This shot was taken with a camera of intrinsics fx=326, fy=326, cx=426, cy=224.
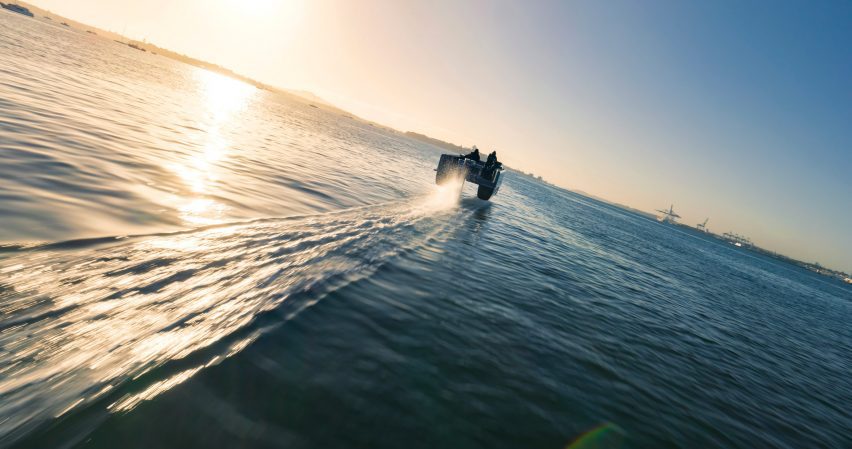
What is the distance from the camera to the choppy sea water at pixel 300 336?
3062 mm

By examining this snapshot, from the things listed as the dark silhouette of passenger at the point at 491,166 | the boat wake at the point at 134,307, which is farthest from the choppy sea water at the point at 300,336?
the dark silhouette of passenger at the point at 491,166

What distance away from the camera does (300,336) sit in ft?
14.4

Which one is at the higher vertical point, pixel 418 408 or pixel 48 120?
pixel 48 120

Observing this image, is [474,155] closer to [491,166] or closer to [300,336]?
[491,166]

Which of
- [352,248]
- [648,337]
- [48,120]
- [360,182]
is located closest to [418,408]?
[352,248]

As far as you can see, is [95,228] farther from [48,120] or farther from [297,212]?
[48,120]

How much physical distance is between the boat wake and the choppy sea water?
0.08 feet

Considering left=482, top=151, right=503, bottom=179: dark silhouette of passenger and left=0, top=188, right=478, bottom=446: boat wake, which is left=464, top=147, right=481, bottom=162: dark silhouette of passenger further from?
left=0, top=188, right=478, bottom=446: boat wake

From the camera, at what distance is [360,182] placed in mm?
18141

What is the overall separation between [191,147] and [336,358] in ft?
47.3

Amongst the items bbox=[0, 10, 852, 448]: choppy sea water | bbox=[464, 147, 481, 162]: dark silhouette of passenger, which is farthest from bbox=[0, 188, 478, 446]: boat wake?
bbox=[464, 147, 481, 162]: dark silhouette of passenger

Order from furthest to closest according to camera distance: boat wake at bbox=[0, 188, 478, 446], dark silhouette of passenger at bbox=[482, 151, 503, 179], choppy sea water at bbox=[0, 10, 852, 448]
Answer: dark silhouette of passenger at bbox=[482, 151, 503, 179], choppy sea water at bbox=[0, 10, 852, 448], boat wake at bbox=[0, 188, 478, 446]

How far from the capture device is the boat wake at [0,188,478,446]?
2.84 m

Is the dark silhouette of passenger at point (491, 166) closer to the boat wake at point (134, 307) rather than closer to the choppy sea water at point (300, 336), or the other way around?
the choppy sea water at point (300, 336)
